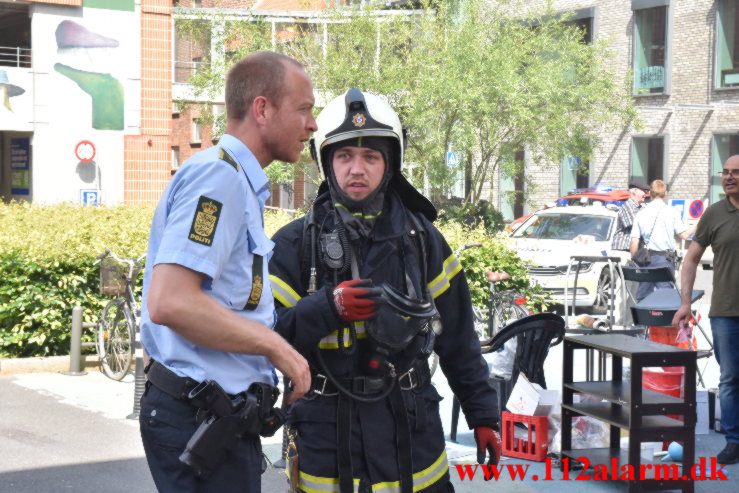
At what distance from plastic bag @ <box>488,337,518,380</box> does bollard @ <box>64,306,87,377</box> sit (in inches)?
171

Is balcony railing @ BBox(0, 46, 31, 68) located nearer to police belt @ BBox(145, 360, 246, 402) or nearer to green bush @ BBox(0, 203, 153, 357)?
green bush @ BBox(0, 203, 153, 357)

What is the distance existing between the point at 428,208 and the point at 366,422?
83cm

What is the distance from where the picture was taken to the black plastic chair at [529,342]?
6777 mm

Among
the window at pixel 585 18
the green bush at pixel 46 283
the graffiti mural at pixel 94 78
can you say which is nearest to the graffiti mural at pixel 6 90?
the graffiti mural at pixel 94 78

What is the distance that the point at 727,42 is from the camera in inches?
1198

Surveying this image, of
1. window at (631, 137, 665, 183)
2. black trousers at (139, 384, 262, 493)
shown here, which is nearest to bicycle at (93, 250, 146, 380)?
black trousers at (139, 384, 262, 493)

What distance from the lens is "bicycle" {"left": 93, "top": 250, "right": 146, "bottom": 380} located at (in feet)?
30.1

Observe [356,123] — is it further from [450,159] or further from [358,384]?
[450,159]

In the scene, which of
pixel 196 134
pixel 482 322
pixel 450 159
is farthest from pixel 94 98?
pixel 196 134

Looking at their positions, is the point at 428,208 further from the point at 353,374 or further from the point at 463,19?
the point at 463,19

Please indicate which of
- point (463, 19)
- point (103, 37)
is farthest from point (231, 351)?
point (103, 37)

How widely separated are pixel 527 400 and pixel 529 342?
1.42 feet

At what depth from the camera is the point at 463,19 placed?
22016mm

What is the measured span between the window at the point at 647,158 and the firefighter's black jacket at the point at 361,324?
1199 inches
